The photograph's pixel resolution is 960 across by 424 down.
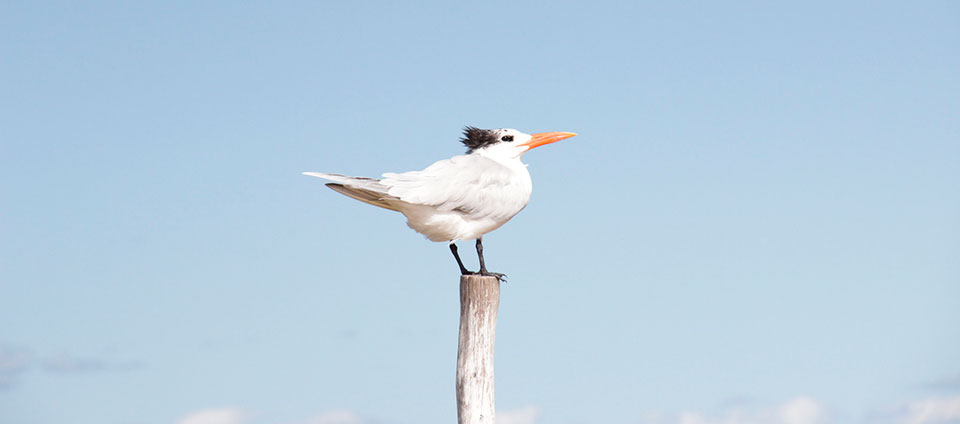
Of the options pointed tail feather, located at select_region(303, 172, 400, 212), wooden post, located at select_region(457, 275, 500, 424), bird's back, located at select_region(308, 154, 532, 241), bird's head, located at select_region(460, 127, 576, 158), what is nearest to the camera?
pointed tail feather, located at select_region(303, 172, 400, 212)

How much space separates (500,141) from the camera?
725cm

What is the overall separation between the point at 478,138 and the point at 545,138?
59 cm

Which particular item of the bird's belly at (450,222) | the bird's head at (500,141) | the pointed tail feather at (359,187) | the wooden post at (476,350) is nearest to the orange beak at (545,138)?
the bird's head at (500,141)

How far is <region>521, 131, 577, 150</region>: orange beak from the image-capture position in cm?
732

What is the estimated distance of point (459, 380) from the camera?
6586 mm

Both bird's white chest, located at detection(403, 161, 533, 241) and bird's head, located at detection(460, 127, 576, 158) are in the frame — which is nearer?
bird's white chest, located at detection(403, 161, 533, 241)

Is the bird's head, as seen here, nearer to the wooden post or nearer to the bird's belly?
the bird's belly

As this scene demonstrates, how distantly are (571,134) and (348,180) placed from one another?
2.22 metres

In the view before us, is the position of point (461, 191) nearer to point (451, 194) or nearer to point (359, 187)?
point (451, 194)

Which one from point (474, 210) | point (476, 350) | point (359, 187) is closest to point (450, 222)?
point (474, 210)

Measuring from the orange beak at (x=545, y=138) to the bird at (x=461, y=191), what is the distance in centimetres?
12

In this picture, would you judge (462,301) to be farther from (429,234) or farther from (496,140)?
(496,140)

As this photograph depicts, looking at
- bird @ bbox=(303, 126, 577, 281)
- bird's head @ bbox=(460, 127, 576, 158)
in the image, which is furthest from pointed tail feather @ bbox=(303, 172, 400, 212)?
bird's head @ bbox=(460, 127, 576, 158)

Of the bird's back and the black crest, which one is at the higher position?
the black crest
